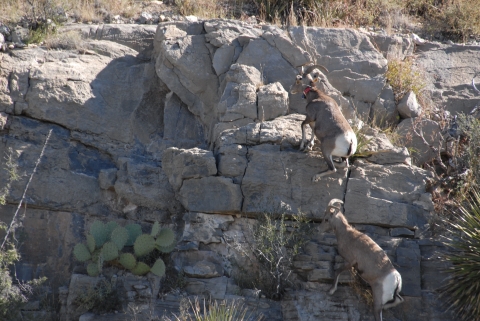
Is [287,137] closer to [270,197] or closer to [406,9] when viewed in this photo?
[270,197]

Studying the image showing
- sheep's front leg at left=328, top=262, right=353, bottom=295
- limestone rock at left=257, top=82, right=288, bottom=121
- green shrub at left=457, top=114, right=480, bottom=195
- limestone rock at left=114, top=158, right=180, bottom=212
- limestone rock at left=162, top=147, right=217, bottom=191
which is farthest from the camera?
limestone rock at left=257, top=82, right=288, bottom=121

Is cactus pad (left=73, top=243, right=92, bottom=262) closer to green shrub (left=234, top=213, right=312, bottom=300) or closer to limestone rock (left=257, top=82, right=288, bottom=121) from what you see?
green shrub (left=234, top=213, right=312, bottom=300)

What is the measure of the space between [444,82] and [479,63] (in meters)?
0.90

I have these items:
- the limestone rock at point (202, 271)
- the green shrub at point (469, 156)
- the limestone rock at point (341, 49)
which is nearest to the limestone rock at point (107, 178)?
the limestone rock at point (202, 271)

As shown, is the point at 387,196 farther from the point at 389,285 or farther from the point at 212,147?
the point at 212,147

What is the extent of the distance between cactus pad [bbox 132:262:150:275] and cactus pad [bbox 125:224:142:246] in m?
0.46

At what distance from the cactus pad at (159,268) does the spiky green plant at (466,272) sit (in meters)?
3.58

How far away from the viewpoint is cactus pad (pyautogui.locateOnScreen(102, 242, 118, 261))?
26.5 feet

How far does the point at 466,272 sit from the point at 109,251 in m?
4.49

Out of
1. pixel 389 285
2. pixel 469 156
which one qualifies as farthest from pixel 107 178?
pixel 469 156

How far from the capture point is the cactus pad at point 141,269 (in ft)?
26.6

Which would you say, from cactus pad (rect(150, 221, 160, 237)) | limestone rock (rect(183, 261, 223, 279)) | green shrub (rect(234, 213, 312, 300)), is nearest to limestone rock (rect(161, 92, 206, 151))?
cactus pad (rect(150, 221, 160, 237))

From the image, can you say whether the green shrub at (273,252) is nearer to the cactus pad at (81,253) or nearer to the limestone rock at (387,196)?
the limestone rock at (387,196)

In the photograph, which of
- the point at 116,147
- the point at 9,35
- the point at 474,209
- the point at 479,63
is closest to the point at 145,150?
the point at 116,147
